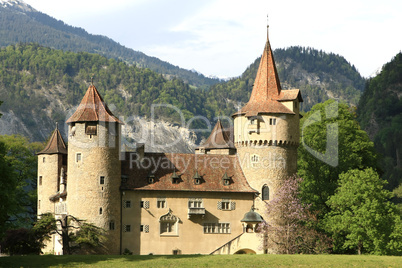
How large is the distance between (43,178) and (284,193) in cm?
2543

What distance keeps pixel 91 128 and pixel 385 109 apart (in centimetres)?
12254

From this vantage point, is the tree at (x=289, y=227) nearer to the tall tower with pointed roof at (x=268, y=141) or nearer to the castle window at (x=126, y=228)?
the tall tower with pointed roof at (x=268, y=141)

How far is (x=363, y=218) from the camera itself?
190 ft

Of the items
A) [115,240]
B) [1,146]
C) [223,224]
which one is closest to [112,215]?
[115,240]

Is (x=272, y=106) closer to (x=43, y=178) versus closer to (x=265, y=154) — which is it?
(x=265, y=154)

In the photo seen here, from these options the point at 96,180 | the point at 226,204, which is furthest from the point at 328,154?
the point at 96,180

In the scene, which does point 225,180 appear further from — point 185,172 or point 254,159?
point 185,172

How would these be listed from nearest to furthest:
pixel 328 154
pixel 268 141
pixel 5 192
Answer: pixel 5 192, pixel 268 141, pixel 328 154

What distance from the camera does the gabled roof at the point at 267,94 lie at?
6291cm

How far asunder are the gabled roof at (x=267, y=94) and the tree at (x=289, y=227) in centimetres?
702

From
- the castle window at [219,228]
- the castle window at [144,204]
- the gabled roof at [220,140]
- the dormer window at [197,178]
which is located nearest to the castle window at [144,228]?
the castle window at [144,204]

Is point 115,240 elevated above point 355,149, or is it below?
below

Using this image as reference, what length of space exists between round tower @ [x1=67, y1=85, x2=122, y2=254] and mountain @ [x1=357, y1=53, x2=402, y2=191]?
101 metres

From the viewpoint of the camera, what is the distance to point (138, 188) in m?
61.0
